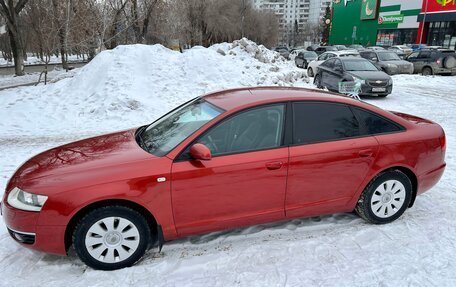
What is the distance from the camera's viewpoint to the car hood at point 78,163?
3.07 meters

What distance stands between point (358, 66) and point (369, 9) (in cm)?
5022

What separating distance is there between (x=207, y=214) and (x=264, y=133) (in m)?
0.97

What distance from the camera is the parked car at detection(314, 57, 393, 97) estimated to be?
12.6 meters

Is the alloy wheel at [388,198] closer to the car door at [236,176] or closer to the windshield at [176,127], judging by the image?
the car door at [236,176]

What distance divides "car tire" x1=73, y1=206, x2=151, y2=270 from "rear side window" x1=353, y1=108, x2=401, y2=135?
2.50 m

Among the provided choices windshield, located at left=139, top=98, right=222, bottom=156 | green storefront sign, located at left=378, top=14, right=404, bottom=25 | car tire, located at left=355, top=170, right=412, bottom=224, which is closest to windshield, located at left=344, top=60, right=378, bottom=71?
car tire, located at left=355, top=170, right=412, bottom=224

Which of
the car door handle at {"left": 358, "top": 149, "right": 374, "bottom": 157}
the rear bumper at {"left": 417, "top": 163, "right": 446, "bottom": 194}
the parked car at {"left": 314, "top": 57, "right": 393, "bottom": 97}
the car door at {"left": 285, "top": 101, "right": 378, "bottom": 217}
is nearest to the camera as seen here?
the car door at {"left": 285, "top": 101, "right": 378, "bottom": 217}

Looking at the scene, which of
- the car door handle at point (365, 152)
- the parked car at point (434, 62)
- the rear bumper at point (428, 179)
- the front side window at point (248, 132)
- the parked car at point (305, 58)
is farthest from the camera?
the parked car at point (305, 58)

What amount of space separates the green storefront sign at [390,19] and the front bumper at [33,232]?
55.9 meters

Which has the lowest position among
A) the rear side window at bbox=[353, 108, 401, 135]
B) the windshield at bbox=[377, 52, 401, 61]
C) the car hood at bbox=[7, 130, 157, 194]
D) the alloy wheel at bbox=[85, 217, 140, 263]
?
the alloy wheel at bbox=[85, 217, 140, 263]

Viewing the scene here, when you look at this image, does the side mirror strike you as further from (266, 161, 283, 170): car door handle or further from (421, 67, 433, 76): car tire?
(421, 67, 433, 76): car tire

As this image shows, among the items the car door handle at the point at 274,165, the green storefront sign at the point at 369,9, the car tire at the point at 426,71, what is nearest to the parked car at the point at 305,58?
the car tire at the point at 426,71

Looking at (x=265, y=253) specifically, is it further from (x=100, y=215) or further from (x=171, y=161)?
(x=100, y=215)

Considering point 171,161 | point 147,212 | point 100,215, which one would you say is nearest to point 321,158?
point 171,161
